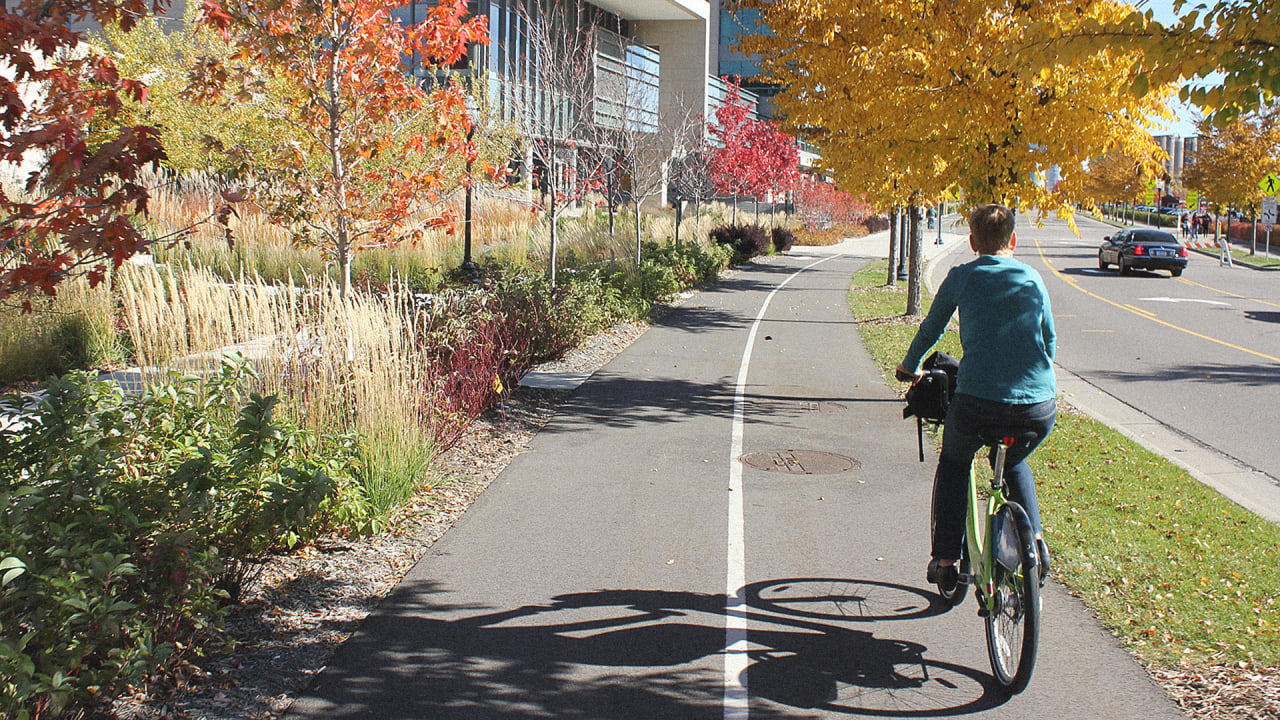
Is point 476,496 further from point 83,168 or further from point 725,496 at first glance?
point 83,168

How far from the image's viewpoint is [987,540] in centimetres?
464

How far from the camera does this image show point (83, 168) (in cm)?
382

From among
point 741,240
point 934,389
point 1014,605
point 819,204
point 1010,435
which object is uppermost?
point 819,204

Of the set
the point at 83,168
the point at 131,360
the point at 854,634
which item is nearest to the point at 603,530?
the point at 854,634

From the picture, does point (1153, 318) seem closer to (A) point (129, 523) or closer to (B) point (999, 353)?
(B) point (999, 353)

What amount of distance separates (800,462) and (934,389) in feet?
11.9

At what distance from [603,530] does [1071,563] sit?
9.55 feet

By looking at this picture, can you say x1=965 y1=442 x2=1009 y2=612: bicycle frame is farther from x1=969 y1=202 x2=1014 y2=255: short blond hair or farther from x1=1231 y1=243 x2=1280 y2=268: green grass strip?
x1=1231 y1=243 x2=1280 y2=268: green grass strip

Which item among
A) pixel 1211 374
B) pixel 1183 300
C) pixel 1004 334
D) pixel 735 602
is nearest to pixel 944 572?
pixel 735 602

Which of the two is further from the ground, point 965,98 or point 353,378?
point 965,98

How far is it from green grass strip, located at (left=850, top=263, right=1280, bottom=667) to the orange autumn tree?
6.11m

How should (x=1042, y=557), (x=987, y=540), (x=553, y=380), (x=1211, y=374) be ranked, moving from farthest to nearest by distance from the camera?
(x=1211, y=374) → (x=553, y=380) → (x=987, y=540) → (x=1042, y=557)

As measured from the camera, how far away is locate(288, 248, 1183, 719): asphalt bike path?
4375 mm

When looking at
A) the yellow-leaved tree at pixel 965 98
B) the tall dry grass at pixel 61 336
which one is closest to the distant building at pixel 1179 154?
the yellow-leaved tree at pixel 965 98
